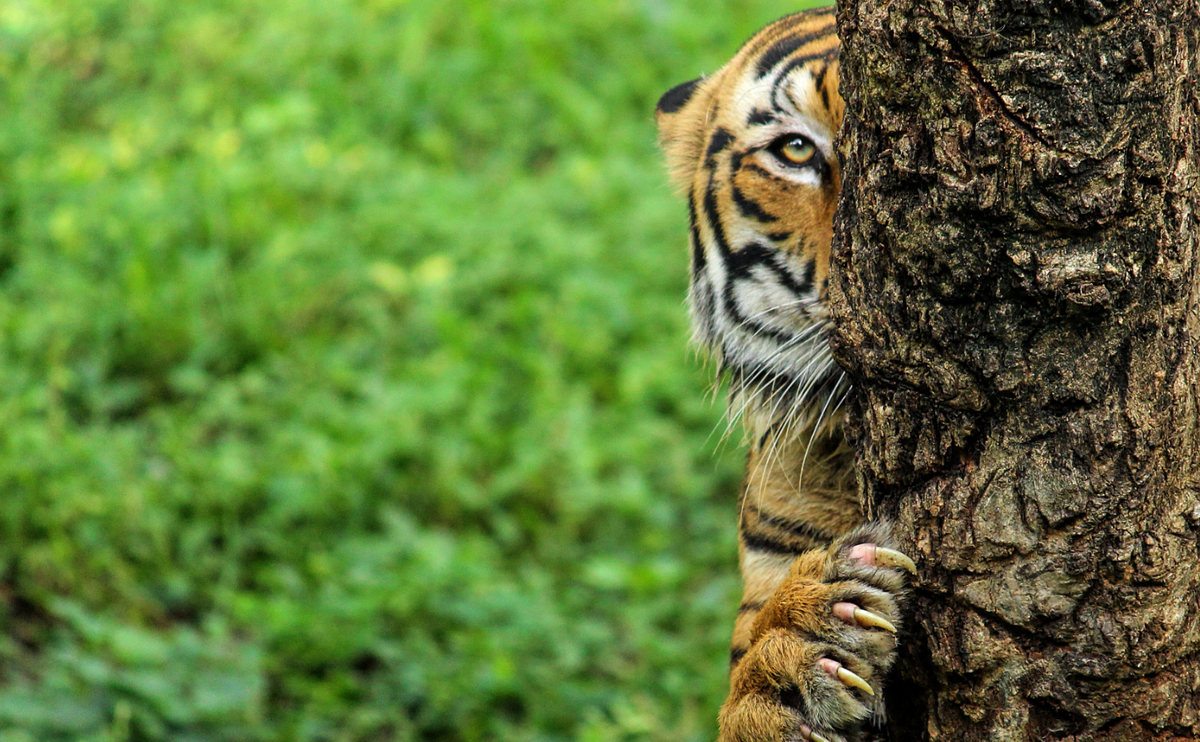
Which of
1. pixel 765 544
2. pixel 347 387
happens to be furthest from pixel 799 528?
pixel 347 387

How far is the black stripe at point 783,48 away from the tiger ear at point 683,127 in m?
0.29

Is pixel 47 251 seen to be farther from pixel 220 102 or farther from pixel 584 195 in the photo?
pixel 584 195

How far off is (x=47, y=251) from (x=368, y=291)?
125cm

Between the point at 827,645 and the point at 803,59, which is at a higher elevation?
the point at 803,59

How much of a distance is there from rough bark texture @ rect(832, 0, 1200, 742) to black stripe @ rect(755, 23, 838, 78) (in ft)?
3.50

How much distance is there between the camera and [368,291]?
4.86 m

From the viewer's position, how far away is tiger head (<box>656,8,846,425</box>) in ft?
7.37

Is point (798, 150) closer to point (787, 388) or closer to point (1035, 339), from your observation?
point (787, 388)

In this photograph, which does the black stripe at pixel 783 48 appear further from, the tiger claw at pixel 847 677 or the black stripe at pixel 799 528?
the tiger claw at pixel 847 677

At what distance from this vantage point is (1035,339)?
1.44 meters

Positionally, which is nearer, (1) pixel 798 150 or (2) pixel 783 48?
(1) pixel 798 150

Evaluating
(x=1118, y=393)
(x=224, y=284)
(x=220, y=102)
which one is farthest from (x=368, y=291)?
(x=1118, y=393)

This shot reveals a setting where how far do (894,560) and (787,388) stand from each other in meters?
0.74

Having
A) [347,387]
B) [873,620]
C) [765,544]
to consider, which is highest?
[347,387]
